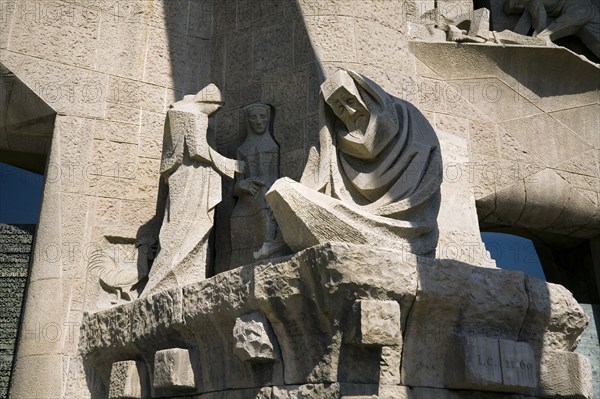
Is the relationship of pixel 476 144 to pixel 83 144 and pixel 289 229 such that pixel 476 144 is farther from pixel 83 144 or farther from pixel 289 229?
pixel 83 144

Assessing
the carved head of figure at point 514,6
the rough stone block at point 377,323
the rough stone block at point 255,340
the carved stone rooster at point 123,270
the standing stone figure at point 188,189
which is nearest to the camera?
the rough stone block at point 377,323

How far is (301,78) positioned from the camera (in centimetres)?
617

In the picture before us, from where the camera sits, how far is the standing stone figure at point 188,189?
5320 mm


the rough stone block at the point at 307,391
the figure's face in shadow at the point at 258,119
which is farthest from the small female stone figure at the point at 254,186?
the rough stone block at the point at 307,391

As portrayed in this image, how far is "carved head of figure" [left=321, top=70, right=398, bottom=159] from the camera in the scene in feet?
15.7

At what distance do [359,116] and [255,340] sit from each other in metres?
1.63

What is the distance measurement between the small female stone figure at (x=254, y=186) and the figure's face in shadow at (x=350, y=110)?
0.99 metres

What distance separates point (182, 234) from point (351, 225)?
1608mm

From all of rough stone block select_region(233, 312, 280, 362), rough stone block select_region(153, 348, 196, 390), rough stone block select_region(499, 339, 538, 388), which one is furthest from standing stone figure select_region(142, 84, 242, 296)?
rough stone block select_region(499, 339, 538, 388)

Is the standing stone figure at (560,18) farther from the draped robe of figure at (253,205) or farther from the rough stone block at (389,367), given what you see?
the rough stone block at (389,367)

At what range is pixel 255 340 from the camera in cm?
421

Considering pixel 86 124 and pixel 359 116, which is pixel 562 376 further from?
pixel 86 124

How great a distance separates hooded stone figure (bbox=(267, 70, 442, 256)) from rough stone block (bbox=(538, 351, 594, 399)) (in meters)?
0.98

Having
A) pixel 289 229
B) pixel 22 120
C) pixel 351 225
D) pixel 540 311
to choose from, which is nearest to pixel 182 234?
pixel 289 229
